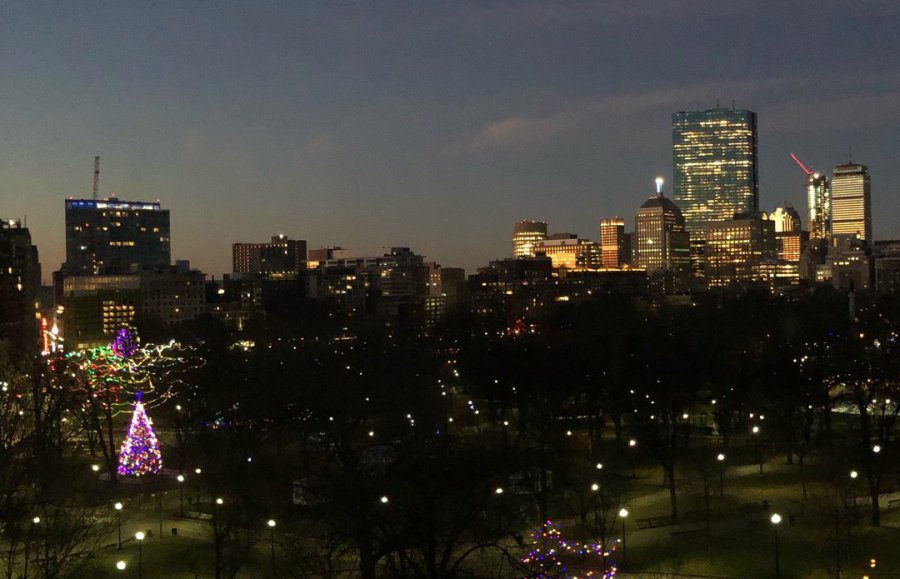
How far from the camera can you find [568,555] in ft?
70.2

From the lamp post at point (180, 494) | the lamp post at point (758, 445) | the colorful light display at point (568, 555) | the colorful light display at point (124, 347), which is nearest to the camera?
the colorful light display at point (568, 555)

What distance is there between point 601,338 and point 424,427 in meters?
26.9

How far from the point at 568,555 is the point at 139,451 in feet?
44.9

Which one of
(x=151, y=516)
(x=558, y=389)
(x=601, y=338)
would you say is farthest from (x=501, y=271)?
(x=151, y=516)

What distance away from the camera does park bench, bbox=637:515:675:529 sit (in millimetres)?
24859

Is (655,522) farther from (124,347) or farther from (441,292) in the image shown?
(441,292)

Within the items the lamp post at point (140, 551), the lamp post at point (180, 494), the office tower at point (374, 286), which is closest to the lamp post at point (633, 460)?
the lamp post at point (180, 494)

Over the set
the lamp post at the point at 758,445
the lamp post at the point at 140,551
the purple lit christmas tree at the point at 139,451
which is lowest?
the lamp post at the point at 140,551

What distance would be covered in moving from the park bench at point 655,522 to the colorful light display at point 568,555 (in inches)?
108

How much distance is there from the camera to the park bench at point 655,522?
2486 cm

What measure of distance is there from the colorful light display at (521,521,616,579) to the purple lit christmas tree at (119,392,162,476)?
12271mm

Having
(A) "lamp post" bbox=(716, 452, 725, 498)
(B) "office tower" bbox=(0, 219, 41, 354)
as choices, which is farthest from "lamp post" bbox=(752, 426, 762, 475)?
(B) "office tower" bbox=(0, 219, 41, 354)

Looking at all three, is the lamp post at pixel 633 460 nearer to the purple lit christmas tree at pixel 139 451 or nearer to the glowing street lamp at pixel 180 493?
the glowing street lamp at pixel 180 493

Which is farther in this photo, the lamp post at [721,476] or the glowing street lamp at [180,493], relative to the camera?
the lamp post at [721,476]
